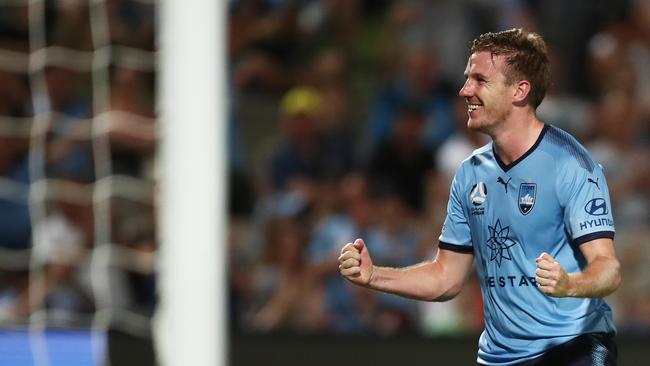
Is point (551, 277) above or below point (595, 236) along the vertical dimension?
below

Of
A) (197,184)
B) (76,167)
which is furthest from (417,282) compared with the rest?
(76,167)

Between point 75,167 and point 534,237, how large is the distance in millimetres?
4347

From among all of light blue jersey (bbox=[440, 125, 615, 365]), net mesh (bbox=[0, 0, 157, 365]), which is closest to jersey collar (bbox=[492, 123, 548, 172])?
light blue jersey (bbox=[440, 125, 615, 365])

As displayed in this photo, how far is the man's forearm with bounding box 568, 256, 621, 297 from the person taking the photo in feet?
10.3

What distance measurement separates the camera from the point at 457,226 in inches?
152

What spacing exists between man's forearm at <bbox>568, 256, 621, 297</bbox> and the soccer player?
19 cm

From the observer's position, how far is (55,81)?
758cm

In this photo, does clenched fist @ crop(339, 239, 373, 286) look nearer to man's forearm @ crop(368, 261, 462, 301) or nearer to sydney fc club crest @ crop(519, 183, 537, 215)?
man's forearm @ crop(368, 261, 462, 301)

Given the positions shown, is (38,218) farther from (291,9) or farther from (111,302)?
(291,9)

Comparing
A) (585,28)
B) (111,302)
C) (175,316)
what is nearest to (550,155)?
A: (175,316)

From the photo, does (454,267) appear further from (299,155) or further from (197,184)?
(299,155)

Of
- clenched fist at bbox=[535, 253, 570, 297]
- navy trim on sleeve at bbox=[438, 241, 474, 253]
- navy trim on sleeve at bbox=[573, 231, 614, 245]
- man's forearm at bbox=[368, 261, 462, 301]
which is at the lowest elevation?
clenched fist at bbox=[535, 253, 570, 297]

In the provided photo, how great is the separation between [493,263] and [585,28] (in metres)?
5.07

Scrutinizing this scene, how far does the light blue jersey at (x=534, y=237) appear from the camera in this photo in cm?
351
